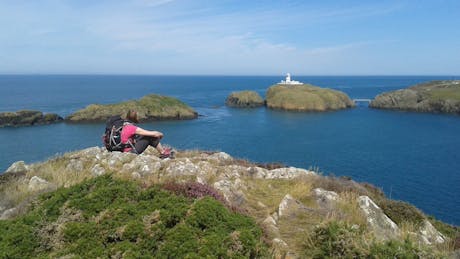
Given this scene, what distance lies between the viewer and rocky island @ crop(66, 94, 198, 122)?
80312mm

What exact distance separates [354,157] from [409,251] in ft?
150

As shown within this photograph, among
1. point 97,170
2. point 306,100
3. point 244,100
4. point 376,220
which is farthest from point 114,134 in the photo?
point 244,100

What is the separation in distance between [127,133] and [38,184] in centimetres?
306

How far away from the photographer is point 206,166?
1087cm

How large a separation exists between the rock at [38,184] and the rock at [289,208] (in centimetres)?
634

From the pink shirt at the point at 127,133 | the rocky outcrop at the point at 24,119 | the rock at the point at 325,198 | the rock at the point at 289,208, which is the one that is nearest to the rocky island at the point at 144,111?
the rocky outcrop at the point at 24,119

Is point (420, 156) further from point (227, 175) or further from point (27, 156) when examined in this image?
point (27, 156)

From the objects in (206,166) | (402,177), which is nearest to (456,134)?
(402,177)

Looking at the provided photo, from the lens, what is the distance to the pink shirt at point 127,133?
37.5 ft

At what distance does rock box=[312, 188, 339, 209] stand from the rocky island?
7402 cm

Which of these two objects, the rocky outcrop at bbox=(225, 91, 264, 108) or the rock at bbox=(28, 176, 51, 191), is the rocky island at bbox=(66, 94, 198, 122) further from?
the rock at bbox=(28, 176, 51, 191)

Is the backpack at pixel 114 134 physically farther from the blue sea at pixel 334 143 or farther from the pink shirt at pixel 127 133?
the blue sea at pixel 334 143

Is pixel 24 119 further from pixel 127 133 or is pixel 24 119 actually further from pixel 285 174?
pixel 285 174

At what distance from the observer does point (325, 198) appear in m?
9.16
